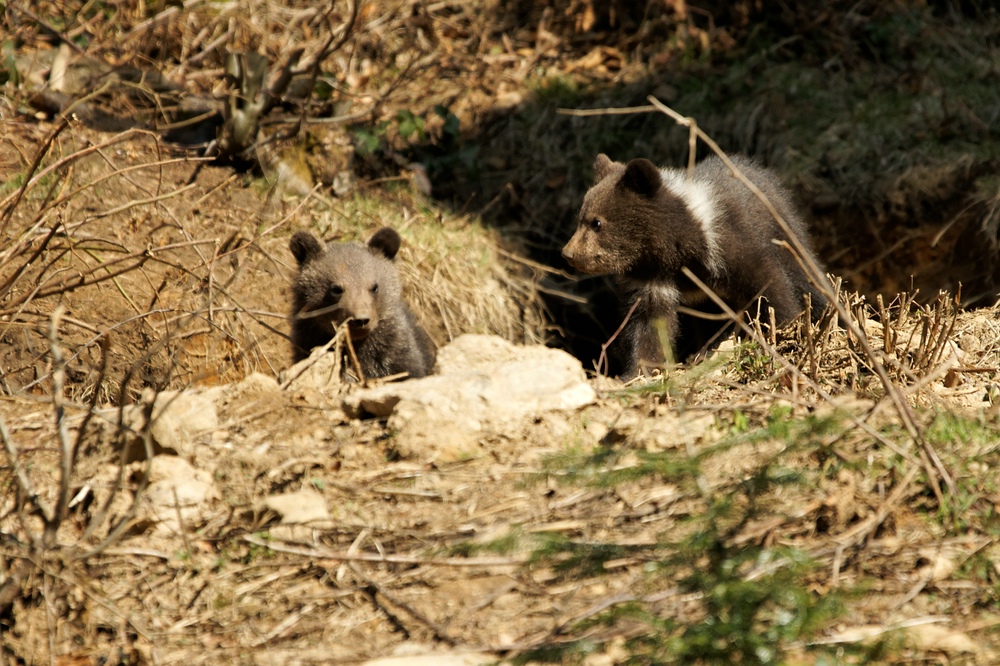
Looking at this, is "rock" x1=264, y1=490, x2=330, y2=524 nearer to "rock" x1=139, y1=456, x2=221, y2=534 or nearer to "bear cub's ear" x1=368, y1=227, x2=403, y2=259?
"rock" x1=139, y1=456, x2=221, y2=534

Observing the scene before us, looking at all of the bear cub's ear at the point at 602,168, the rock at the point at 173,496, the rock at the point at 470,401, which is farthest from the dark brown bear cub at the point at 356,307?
the rock at the point at 173,496

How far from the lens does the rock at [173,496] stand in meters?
3.57

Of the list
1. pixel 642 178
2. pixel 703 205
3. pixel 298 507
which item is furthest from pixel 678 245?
pixel 298 507

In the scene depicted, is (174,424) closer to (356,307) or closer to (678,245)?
(356,307)

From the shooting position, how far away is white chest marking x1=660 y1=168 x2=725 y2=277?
6.21 m

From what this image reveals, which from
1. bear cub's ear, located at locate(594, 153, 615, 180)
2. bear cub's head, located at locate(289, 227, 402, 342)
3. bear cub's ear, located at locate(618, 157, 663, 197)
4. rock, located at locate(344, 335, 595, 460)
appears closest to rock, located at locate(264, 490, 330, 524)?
rock, located at locate(344, 335, 595, 460)

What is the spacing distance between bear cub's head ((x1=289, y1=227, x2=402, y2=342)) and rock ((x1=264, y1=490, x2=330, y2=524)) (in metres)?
2.61

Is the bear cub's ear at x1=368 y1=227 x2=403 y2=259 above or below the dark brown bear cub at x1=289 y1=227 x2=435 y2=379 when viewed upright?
above

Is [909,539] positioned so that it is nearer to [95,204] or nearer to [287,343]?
[287,343]

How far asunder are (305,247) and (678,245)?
2.57 m

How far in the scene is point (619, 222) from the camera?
6.36 metres

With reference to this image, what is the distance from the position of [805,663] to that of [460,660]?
3.18 ft

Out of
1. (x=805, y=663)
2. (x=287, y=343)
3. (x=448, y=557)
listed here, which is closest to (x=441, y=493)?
(x=448, y=557)

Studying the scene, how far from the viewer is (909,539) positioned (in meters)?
3.13
